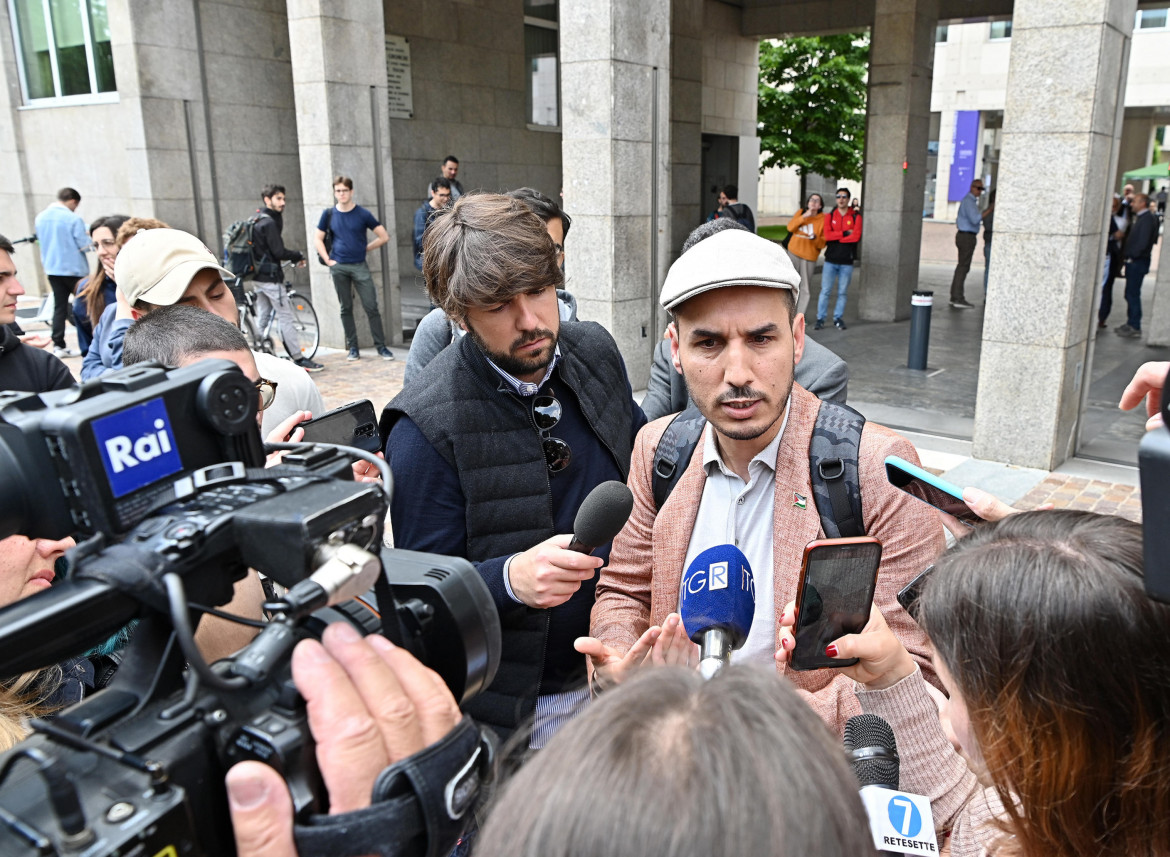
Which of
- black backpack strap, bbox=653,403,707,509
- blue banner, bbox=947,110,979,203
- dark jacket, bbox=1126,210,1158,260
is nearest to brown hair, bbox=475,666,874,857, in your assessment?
black backpack strap, bbox=653,403,707,509

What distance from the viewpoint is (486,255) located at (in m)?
2.35

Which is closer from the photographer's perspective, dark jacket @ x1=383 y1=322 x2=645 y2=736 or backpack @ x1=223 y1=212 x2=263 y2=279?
dark jacket @ x1=383 y1=322 x2=645 y2=736

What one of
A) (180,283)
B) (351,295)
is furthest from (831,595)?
(351,295)

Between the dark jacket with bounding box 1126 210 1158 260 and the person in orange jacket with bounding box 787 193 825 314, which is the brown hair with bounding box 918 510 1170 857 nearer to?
the person in orange jacket with bounding box 787 193 825 314

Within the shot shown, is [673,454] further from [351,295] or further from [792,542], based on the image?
[351,295]

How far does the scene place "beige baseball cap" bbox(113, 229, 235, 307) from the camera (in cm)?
320

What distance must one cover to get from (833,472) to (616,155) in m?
6.63

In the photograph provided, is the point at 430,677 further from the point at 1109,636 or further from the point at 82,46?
the point at 82,46

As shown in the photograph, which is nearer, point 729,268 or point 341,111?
point 729,268

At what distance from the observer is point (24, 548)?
5.76ft

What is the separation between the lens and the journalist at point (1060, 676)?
3.94 ft

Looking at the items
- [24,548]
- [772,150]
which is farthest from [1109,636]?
[772,150]

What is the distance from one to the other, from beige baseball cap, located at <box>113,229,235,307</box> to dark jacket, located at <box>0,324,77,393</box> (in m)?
0.58

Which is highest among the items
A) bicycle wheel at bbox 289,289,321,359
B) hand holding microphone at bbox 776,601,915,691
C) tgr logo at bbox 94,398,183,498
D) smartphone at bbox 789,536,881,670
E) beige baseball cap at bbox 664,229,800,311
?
beige baseball cap at bbox 664,229,800,311
